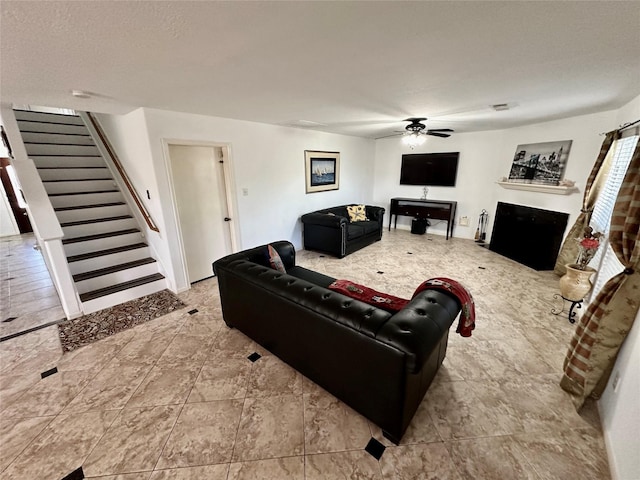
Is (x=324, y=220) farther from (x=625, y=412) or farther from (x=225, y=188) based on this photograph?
(x=625, y=412)

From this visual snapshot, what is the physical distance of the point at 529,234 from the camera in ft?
14.4

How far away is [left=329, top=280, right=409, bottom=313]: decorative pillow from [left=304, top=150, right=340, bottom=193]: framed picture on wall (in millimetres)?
3392

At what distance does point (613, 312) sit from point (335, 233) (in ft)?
11.5

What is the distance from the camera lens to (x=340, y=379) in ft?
5.80

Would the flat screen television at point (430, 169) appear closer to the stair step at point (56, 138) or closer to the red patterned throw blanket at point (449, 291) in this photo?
the red patterned throw blanket at point (449, 291)

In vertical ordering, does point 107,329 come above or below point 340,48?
below

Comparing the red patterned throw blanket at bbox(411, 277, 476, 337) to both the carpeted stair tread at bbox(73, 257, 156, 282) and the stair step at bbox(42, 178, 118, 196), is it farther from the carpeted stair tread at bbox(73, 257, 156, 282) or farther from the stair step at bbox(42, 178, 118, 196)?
the stair step at bbox(42, 178, 118, 196)

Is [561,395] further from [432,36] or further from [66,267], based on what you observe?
[66,267]

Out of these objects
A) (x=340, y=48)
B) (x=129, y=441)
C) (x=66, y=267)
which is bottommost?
(x=129, y=441)

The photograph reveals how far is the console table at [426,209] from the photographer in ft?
19.6

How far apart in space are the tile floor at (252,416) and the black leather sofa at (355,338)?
0.66 feet

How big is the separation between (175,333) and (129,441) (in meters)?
1.15

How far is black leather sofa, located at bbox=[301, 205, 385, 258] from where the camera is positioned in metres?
4.69

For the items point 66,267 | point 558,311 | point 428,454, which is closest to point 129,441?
point 428,454
